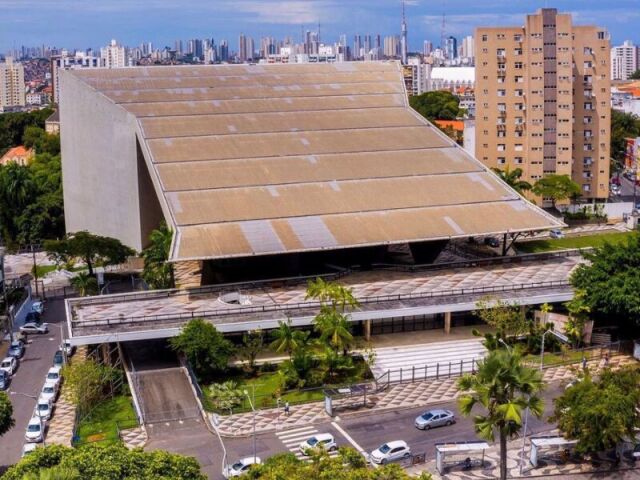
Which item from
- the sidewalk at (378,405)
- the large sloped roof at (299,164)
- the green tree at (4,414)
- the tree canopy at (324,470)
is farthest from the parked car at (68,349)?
the tree canopy at (324,470)

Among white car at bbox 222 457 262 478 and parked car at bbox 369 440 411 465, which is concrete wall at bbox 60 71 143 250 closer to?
white car at bbox 222 457 262 478


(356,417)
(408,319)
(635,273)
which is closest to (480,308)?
(408,319)

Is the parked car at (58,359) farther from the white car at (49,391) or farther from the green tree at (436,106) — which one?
the green tree at (436,106)

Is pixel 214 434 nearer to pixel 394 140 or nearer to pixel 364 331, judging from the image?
pixel 364 331

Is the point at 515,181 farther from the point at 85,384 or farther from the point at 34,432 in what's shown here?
the point at 34,432

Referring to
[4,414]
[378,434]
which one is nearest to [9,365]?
[4,414]

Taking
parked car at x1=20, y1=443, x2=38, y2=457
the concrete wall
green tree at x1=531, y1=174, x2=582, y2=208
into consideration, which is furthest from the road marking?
green tree at x1=531, y1=174, x2=582, y2=208

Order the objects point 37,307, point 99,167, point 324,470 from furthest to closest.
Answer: point 99,167, point 37,307, point 324,470

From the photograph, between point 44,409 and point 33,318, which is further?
point 33,318
